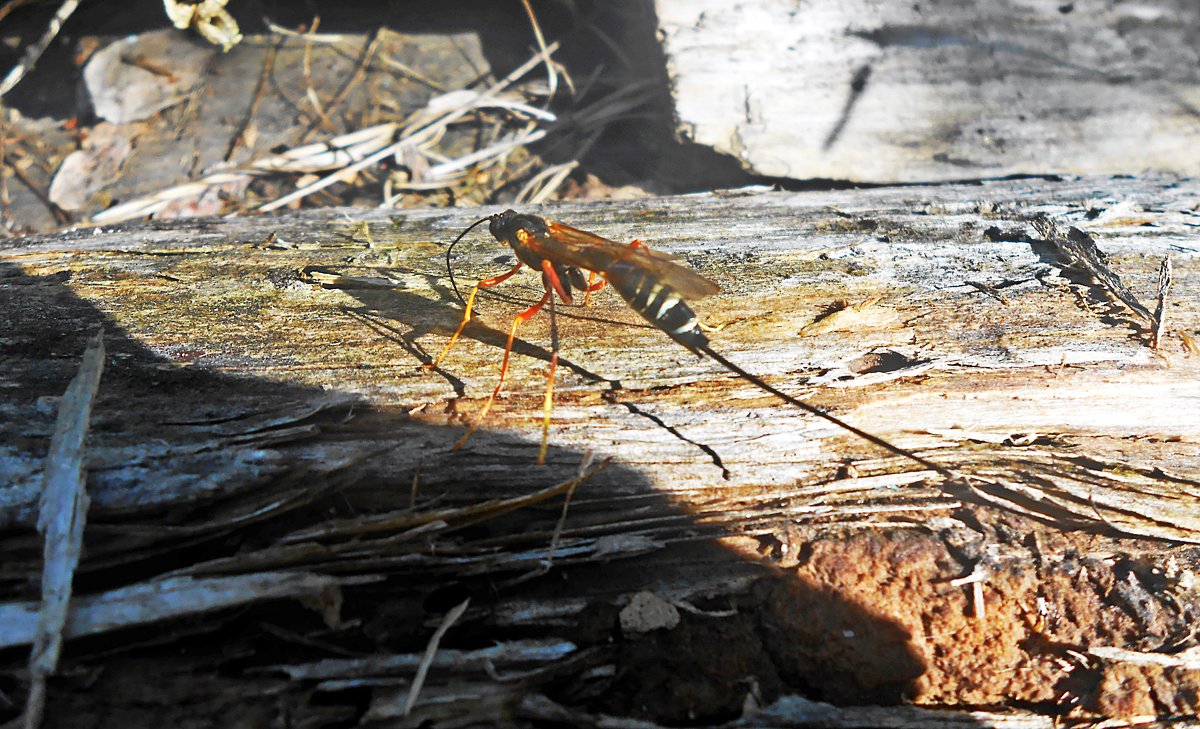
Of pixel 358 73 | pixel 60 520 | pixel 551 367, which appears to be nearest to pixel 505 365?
pixel 551 367

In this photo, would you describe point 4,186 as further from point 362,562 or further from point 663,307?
point 663,307

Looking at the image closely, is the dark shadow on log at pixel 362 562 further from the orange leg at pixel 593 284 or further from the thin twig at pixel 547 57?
the thin twig at pixel 547 57

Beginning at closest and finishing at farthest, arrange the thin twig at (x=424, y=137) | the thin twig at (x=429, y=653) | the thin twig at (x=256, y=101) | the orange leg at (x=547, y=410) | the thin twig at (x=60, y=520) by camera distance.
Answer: the thin twig at (x=60, y=520)
the thin twig at (x=429, y=653)
the orange leg at (x=547, y=410)
the thin twig at (x=424, y=137)
the thin twig at (x=256, y=101)

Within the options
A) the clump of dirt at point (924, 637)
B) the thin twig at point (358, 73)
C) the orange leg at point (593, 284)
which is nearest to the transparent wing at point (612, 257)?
the orange leg at point (593, 284)

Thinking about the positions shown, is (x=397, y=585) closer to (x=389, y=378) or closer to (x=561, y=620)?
(x=561, y=620)

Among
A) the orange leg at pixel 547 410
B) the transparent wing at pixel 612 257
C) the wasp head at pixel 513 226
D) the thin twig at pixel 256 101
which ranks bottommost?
the orange leg at pixel 547 410

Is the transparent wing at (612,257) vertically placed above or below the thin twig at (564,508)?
above

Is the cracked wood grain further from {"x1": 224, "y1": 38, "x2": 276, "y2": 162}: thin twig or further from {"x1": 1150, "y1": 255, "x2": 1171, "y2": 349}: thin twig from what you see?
{"x1": 224, "y1": 38, "x2": 276, "y2": 162}: thin twig
